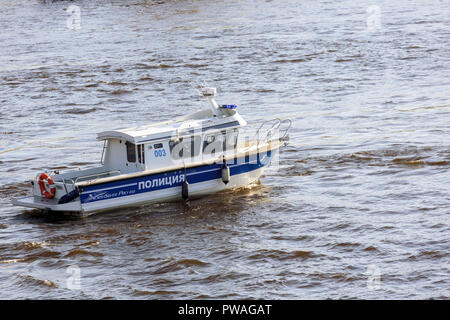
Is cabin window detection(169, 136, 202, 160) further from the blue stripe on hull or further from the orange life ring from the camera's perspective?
the orange life ring

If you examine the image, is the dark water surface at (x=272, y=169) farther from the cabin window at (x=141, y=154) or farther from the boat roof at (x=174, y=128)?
the boat roof at (x=174, y=128)

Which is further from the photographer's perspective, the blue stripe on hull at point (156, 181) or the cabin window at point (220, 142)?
the cabin window at point (220, 142)

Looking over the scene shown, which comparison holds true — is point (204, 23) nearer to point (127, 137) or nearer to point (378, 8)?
point (378, 8)

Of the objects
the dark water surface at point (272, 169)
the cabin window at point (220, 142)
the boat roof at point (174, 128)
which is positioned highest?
the boat roof at point (174, 128)

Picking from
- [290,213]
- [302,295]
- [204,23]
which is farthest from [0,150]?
[204,23]

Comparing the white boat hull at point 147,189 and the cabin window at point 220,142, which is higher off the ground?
the cabin window at point 220,142

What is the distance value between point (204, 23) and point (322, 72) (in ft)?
75.7

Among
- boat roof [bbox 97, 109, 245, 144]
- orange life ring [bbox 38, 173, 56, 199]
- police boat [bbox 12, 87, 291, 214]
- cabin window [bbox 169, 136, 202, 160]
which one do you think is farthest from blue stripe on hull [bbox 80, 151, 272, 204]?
boat roof [bbox 97, 109, 245, 144]

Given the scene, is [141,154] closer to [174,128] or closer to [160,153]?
[160,153]

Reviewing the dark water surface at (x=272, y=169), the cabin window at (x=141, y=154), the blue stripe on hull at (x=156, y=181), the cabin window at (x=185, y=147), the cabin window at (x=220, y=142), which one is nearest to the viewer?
the dark water surface at (x=272, y=169)

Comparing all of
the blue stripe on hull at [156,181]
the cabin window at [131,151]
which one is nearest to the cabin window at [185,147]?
the blue stripe on hull at [156,181]

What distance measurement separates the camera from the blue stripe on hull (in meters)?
22.2

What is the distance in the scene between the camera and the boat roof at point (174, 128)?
22797 mm

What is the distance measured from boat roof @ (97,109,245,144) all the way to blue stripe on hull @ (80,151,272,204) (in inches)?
Answer: 42.3
